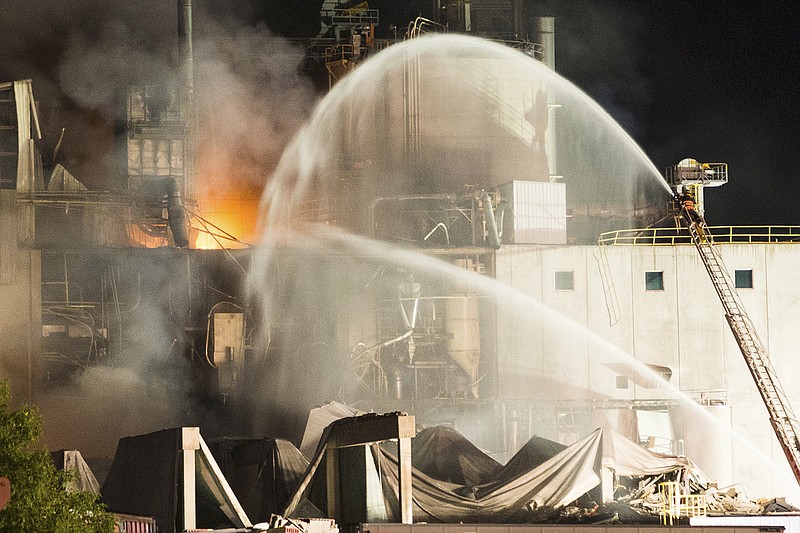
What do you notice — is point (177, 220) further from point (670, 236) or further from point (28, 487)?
point (28, 487)

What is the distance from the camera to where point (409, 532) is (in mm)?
30078

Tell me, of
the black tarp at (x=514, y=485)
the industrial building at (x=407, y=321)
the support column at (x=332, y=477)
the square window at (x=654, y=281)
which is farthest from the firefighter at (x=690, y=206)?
the support column at (x=332, y=477)

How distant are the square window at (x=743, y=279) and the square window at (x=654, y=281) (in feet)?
7.66

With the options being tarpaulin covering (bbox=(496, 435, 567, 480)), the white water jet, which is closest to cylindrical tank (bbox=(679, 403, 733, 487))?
the white water jet

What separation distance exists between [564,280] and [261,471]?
1412 cm

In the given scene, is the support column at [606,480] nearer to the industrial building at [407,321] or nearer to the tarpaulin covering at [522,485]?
the tarpaulin covering at [522,485]

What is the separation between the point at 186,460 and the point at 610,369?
61.7 feet

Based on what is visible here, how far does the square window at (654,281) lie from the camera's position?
147ft

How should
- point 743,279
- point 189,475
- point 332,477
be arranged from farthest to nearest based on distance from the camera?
point 743,279 < point 332,477 < point 189,475

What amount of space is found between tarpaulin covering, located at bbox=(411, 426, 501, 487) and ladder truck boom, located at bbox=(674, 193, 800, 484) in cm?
972

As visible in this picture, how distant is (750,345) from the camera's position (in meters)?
43.8

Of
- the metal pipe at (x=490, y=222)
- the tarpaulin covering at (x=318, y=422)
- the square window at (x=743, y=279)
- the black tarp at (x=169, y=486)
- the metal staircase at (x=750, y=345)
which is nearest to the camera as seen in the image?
the black tarp at (x=169, y=486)

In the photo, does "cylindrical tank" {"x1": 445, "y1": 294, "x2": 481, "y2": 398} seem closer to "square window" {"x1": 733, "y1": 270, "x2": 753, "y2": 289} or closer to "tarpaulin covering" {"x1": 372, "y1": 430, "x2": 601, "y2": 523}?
"square window" {"x1": 733, "y1": 270, "x2": 753, "y2": 289}

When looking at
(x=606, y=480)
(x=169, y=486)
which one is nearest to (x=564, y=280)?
(x=606, y=480)
